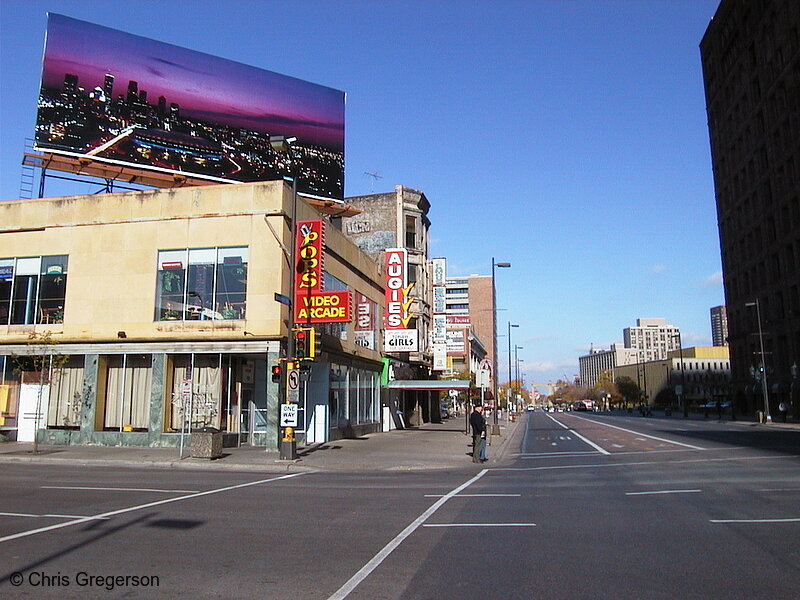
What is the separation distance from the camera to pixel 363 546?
8508 millimetres

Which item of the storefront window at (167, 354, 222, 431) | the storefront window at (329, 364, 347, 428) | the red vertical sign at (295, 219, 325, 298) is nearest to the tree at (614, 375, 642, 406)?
the storefront window at (329, 364, 347, 428)

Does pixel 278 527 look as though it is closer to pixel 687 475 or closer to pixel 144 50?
pixel 687 475

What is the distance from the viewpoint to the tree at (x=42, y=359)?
2552 cm

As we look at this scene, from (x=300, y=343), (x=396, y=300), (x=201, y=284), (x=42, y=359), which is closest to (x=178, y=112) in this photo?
(x=201, y=284)

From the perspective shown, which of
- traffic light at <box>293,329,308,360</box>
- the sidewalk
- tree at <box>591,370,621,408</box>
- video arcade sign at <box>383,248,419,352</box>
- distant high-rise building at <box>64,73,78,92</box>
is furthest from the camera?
tree at <box>591,370,621,408</box>

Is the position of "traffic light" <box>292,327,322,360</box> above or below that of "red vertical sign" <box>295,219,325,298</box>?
below

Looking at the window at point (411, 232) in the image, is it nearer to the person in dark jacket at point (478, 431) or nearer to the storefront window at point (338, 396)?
the storefront window at point (338, 396)

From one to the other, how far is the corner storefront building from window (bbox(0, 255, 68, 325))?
55mm

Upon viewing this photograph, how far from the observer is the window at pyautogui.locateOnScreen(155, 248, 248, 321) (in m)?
26.2

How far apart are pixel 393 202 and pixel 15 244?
2973 cm

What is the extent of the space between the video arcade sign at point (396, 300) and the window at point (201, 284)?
14.1 m

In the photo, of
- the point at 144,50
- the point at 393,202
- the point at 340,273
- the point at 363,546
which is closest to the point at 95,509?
the point at 363,546

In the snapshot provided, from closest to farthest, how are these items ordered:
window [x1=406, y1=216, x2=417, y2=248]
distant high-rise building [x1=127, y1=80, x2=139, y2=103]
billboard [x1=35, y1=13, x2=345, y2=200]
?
billboard [x1=35, y1=13, x2=345, y2=200], distant high-rise building [x1=127, y1=80, x2=139, y2=103], window [x1=406, y1=216, x2=417, y2=248]

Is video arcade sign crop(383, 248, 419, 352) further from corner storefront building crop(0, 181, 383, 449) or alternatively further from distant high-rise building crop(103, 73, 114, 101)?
distant high-rise building crop(103, 73, 114, 101)
